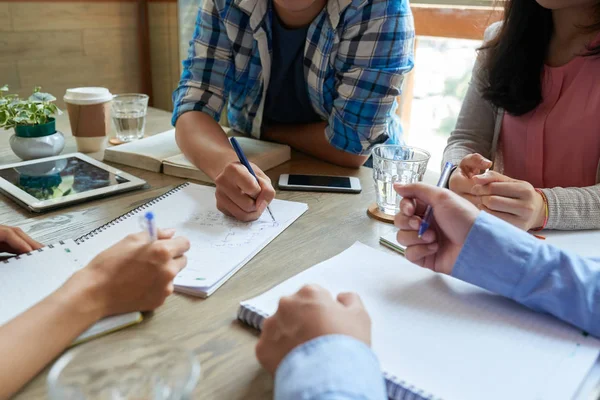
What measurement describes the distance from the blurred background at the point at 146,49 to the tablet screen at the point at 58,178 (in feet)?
3.85

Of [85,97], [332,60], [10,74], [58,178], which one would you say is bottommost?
[10,74]

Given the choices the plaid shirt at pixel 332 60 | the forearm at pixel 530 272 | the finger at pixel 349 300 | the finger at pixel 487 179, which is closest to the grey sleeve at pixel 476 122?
the plaid shirt at pixel 332 60

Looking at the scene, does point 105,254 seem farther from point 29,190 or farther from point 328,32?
point 328,32

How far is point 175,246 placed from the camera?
0.64m

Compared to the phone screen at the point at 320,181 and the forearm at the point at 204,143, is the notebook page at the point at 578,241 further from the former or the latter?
the forearm at the point at 204,143

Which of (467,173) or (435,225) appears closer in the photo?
(435,225)

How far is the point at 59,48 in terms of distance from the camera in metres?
2.53

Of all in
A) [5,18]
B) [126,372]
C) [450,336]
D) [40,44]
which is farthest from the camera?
[40,44]

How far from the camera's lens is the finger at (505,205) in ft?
2.61

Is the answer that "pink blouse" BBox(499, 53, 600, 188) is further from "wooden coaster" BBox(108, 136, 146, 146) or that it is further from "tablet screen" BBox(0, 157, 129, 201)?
"wooden coaster" BBox(108, 136, 146, 146)

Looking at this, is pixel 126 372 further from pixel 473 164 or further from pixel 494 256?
pixel 473 164

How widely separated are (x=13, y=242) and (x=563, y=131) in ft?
3.23

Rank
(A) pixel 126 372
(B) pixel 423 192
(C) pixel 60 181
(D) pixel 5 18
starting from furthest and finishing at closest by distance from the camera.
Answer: (D) pixel 5 18, (C) pixel 60 181, (B) pixel 423 192, (A) pixel 126 372

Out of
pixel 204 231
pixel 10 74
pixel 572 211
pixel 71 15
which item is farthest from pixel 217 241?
pixel 71 15
